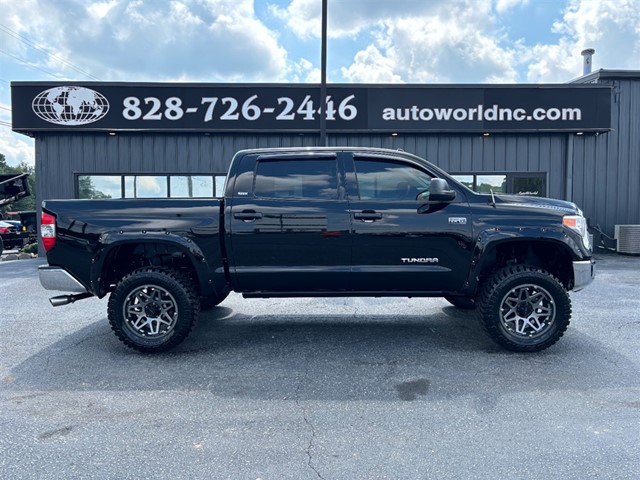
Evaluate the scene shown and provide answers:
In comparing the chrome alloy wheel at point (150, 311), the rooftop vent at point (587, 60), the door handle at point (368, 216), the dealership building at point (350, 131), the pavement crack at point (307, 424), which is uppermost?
the rooftop vent at point (587, 60)

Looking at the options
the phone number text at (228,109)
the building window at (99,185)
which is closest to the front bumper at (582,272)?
the phone number text at (228,109)

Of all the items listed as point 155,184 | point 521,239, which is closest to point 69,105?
point 155,184

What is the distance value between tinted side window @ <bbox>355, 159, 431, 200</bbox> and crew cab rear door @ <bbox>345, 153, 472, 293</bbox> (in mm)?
76

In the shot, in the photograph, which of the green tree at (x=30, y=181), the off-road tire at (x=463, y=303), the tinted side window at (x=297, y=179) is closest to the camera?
the tinted side window at (x=297, y=179)

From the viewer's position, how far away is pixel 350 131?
40.6ft

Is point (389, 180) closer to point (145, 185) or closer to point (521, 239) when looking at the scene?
point (521, 239)

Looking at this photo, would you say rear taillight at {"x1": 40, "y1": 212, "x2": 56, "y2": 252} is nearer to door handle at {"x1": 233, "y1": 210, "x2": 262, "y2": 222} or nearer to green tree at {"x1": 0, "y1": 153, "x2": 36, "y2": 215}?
door handle at {"x1": 233, "y1": 210, "x2": 262, "y2": 222}

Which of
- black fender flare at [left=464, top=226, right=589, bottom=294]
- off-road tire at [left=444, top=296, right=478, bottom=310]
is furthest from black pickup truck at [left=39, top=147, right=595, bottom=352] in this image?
off-road tire at [left=444, top=296, right=478, bottom=310]

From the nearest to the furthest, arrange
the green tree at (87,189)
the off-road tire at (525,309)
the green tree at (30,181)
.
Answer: the off-road tire at (525,309), the green tree at (87,189), the green tree at (30,181)

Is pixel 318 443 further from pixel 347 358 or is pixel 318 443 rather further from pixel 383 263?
pixel 383 263

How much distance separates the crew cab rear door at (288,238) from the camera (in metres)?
4.38

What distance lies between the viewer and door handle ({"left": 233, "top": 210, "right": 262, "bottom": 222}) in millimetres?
4379

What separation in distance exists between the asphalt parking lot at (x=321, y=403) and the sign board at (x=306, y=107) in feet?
26.1

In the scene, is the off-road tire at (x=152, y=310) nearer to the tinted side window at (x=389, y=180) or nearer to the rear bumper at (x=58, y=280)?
the rear bumper at (x=58, y=280)
